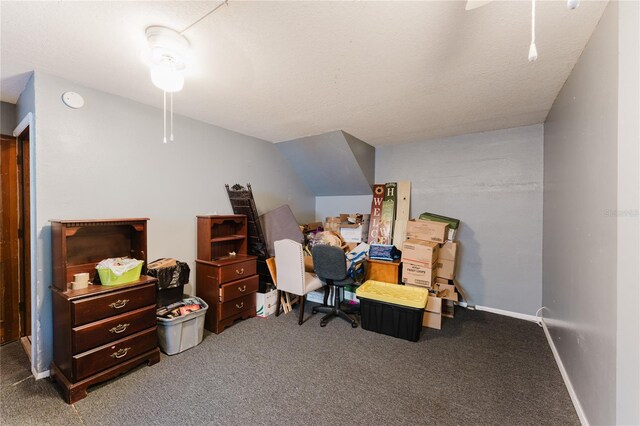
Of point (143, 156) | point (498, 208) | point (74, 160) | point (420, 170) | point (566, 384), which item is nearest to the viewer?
point (566, 384)

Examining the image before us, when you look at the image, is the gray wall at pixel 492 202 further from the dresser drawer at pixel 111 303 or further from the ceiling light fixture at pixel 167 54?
the dresser drawer at pixel 111 303

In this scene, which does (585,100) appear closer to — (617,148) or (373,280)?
(617,148)

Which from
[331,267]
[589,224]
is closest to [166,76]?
[331,267]

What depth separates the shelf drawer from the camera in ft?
8.97

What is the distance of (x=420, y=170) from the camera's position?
386 centimetres

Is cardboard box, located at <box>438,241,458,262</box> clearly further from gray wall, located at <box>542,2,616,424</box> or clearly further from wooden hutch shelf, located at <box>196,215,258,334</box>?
wooden hutch shelf, located at <box>196,215,258,334</box>

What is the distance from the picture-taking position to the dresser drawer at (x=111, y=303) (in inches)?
69.7

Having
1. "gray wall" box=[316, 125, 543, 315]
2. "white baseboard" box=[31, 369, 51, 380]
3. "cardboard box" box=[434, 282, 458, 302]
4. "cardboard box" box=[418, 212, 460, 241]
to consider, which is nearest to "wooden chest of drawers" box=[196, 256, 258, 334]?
"white baseboard" box=[31, 369, 51, 380]

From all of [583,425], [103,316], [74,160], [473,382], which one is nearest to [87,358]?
[103,316]

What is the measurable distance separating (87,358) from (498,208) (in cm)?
448

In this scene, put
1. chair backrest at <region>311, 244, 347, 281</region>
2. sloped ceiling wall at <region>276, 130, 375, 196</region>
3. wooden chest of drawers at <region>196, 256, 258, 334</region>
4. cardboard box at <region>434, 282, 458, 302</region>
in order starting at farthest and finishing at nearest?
1. sloped ceiling wall at <region>276, 130, 375, 196</region>
2. cardboard box at <region>434, 282, 458, 302</region>
3. chair backrest at <region>311, 244, 347, 281</region>
4. wooden chest of drawers at <region>196, 256, 258, 334</region>

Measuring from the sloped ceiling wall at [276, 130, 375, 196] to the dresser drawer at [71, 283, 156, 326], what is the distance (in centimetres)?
268

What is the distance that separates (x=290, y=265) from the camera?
2.93m

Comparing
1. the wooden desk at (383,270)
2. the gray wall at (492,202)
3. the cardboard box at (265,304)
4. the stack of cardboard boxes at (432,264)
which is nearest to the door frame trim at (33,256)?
the cardboard box at (265,304)
